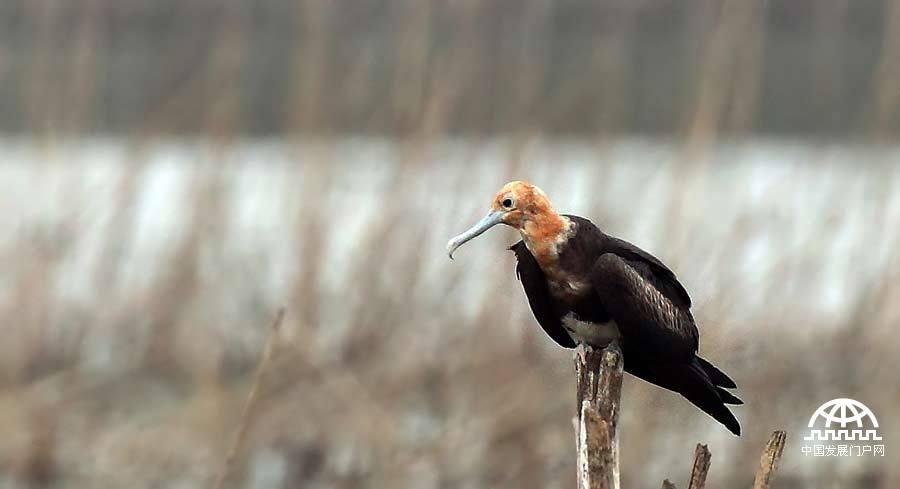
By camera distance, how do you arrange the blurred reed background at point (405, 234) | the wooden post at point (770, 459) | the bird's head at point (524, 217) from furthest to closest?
the blurred reed background at point (405, 234), the wooden post at point (770, 459), the bird's head at point (524, 217)

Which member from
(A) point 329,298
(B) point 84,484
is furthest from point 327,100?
(B) point 84,484

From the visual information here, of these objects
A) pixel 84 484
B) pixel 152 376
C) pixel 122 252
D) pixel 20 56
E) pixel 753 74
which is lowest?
pixel 84 484

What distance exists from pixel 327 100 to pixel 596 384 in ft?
9.20

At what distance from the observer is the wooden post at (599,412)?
4.49 feet

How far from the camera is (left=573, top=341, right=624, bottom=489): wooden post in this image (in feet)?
4.49

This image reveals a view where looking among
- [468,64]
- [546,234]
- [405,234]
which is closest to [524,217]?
[546,234]

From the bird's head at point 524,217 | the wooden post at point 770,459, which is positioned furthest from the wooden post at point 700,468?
the bird's head at point 524,217

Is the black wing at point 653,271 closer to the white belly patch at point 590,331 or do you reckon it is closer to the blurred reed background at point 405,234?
the white belly patch at point 590,331

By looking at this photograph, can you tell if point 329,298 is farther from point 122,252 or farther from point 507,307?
point 507,307

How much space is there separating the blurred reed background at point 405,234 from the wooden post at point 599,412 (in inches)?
50.8

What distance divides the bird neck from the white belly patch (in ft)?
0.32

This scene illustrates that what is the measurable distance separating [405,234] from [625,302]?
2.51m

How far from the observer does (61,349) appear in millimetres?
4848

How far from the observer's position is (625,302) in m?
1.30
